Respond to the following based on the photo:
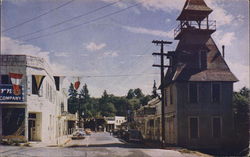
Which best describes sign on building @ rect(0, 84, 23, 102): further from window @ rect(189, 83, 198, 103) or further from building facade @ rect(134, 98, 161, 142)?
building facade @ rect(134, 98, 161, 142)

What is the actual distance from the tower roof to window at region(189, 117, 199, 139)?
10.0 meters

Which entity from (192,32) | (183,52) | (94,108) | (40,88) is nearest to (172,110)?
(183,52)

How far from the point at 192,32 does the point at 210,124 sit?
9.22m

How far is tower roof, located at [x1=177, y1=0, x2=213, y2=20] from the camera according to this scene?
32438mm

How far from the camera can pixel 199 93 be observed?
31656 mm

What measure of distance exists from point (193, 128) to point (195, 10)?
11.1 metres

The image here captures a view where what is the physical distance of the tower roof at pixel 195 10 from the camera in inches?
1277

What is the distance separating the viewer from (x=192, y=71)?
106 feet

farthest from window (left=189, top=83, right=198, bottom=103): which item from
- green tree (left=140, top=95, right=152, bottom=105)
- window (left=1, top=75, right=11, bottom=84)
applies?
green tree (left=140, top=95, right=152, bottom=105)

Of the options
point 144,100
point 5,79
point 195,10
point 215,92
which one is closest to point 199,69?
point 215,92

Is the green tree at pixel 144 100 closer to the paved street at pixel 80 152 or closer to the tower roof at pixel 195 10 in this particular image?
the tower roof at pixel 195 10

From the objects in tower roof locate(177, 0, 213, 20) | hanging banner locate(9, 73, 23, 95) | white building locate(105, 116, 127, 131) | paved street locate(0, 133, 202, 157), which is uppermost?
tower roof locate(177, 0, 213, 20)

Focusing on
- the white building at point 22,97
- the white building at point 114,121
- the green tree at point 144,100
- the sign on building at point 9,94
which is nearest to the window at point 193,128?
the white building at point 22,97

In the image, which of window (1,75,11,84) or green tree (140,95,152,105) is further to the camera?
green tree (140,95,152,105)
